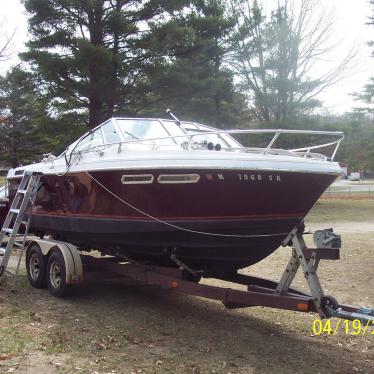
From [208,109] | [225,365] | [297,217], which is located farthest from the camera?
[208,109]

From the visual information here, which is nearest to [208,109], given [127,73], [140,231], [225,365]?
[127,73]

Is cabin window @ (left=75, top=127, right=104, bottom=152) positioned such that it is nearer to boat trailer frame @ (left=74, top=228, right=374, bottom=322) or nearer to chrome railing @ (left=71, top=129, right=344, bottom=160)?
chrome railing @ (left=71, top=129, right=344, bottom=160)

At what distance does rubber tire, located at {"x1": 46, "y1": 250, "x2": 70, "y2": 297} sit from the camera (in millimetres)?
6793

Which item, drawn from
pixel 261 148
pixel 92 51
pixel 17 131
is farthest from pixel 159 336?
pixel 17 131

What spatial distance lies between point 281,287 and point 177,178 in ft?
4.97

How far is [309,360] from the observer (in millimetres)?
4938

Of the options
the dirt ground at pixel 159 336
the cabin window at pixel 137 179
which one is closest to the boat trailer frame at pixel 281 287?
the dirt ground at pixel 159 336

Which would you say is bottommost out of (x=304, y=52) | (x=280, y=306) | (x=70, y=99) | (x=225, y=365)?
(x=225, y=365)

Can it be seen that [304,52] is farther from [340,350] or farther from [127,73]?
[340,350]

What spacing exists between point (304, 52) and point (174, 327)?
80.3 ft

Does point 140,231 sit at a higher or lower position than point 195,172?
lower

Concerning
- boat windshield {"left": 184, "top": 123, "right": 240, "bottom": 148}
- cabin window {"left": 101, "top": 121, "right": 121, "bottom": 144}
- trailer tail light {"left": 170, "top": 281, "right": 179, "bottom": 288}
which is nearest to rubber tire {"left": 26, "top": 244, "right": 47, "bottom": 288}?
cabin window {"left": 101, "top": 121, "right": 121, "bottom": 144}

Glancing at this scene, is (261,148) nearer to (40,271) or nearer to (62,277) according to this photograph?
(62,277)

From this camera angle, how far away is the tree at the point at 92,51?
17984mm
